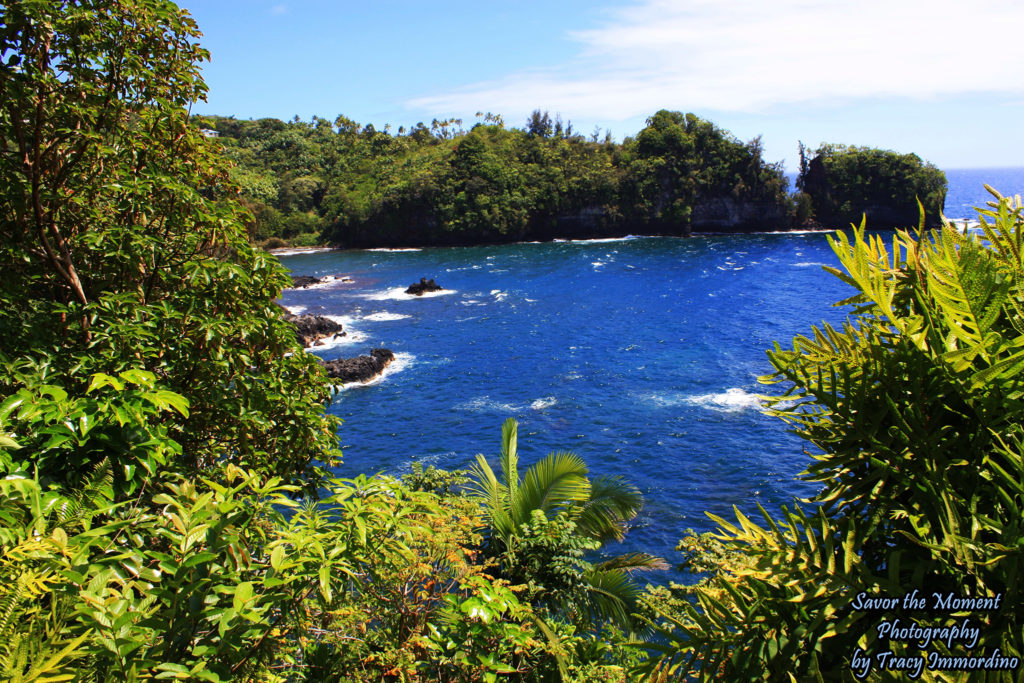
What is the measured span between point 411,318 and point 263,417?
3271 centimetres

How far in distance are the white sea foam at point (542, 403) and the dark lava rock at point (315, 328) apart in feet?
48.1

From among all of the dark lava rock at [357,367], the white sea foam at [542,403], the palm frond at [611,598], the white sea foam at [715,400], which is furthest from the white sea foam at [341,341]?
the palm frond at [611,598]

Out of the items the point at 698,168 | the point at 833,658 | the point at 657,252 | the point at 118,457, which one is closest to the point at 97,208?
the point at 118,457

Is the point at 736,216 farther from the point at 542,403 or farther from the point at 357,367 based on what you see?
the point at 357,367

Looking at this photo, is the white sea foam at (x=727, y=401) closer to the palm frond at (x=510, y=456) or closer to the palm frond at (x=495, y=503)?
the palm frond at (x=510, y=456)

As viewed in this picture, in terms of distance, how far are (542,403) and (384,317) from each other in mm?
18071

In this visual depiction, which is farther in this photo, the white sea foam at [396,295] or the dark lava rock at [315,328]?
the white sea foam at [396,295]

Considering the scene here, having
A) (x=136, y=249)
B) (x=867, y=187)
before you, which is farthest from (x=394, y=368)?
(x=867, y=187)

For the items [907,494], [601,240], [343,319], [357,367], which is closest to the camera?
[907,494]

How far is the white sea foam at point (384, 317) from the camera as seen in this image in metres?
37.7

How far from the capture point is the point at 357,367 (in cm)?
2706

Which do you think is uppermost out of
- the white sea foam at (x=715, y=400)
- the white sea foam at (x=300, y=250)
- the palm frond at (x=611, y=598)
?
the white sea foam at (x=300, y=250)

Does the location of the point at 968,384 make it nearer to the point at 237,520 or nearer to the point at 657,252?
the point at 237,520

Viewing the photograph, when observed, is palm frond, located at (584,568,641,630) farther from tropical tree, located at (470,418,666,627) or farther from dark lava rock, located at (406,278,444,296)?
dark lava rock, located at (406,278,444,296)
